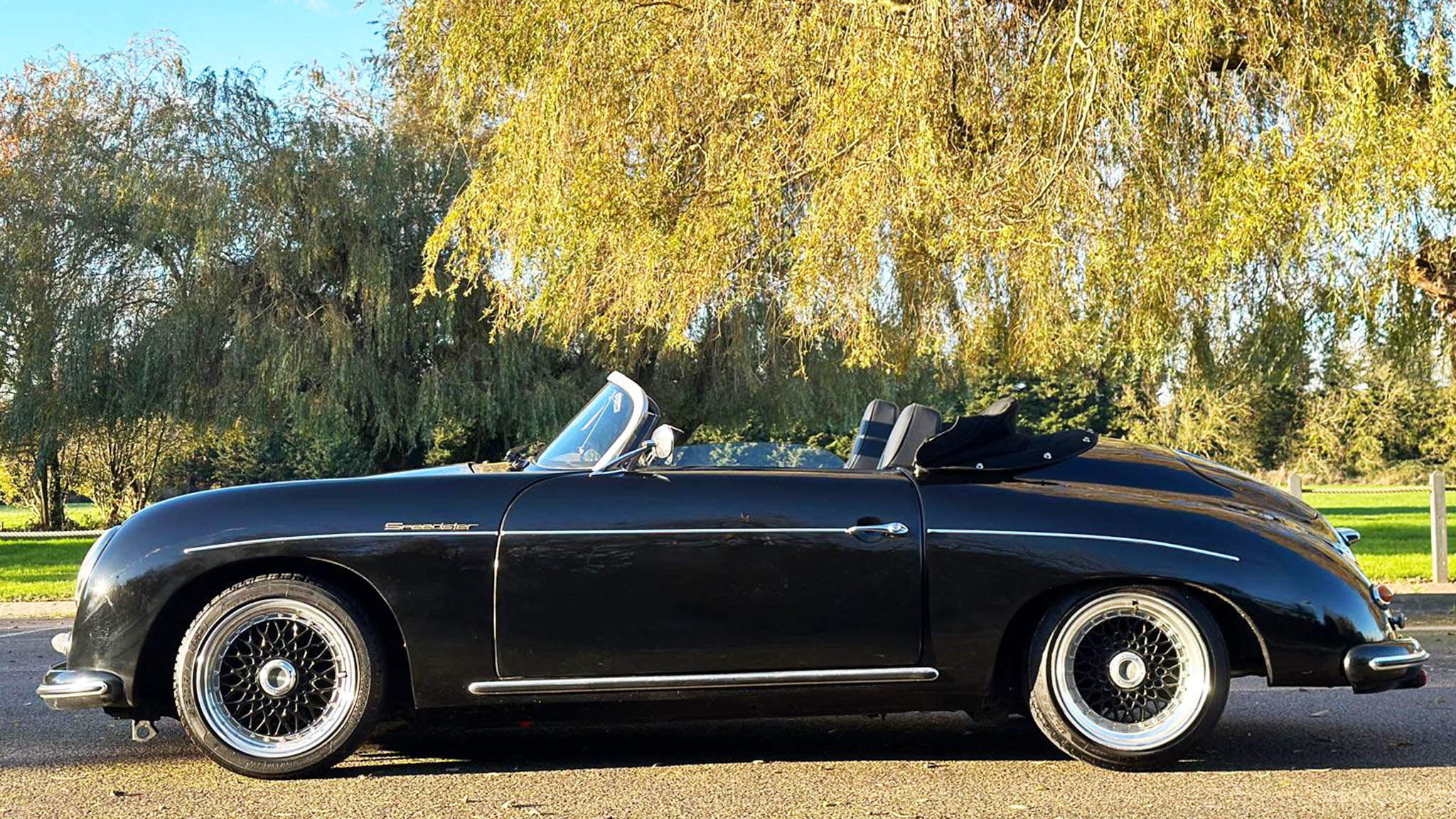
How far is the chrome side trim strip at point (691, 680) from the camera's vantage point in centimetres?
470

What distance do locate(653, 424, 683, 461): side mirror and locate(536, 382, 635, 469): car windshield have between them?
0.48 ft

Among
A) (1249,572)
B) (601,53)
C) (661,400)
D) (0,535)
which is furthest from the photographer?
(0,535)

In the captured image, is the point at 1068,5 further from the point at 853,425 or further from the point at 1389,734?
the point at 853,425

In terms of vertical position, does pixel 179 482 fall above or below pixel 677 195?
below

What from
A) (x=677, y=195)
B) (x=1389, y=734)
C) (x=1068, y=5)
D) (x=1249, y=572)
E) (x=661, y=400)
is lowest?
(x=1389, y=734)

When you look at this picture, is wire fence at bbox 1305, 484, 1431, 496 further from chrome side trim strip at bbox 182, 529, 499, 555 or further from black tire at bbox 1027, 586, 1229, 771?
chrome side trim strip at bbox 182, 529, 499, 555

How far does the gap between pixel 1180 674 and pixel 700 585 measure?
1.69m

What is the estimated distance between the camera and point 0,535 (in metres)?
24.5

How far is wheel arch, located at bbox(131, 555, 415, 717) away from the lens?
477 cm

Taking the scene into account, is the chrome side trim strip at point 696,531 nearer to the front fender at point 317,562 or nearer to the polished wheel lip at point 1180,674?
the front fender at point 317,562

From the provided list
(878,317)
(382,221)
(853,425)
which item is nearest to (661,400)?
(853,425)

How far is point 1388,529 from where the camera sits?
23.3 metres

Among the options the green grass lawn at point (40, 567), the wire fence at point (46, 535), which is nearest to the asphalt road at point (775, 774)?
the green grass lawn at point (40, 567)

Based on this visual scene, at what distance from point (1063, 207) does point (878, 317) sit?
2.65 meters
